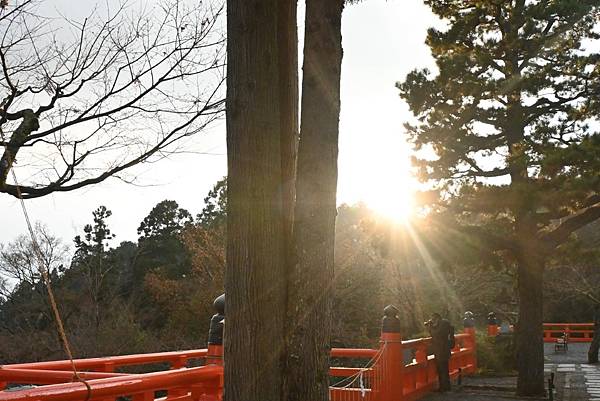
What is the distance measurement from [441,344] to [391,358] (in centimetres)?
312

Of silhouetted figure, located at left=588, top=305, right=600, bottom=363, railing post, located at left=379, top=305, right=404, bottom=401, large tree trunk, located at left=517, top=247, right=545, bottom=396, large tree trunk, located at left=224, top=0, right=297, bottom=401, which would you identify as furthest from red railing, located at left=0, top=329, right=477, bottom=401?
silhouetted figure, located at left=588, top=305, right=600, bottom=363

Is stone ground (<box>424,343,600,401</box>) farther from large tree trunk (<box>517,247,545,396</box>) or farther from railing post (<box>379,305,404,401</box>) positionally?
railing post (<box>379,305,404,401</box>)

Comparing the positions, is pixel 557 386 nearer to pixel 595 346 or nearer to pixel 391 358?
pixel 391 358

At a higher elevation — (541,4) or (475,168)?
(541,4)

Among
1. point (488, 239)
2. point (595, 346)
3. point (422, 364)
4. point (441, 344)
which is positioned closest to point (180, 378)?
point (422, 364)

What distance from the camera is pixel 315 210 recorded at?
142 inches

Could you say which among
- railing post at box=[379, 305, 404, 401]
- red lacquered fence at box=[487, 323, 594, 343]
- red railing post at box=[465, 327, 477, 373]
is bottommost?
red lacquered fence at box=[487, 323, 594, 343]

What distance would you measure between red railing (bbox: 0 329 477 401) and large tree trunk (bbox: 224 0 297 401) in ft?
3.31

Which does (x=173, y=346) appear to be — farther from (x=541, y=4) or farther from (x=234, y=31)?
(x=234, y=31)

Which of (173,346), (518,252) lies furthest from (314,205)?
(173,346)

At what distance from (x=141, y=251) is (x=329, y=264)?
3323 cm

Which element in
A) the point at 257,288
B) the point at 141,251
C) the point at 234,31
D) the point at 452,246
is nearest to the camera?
the point at 257,288

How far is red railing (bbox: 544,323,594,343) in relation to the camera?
30.8 metres

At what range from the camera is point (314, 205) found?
360 centimetres
